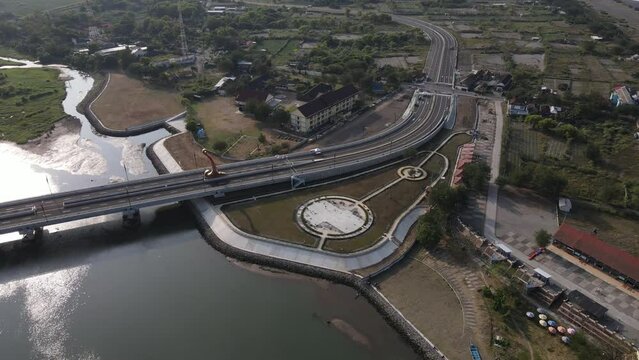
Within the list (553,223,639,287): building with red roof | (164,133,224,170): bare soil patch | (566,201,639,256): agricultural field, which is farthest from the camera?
(164,133,224,170): bare soil patch

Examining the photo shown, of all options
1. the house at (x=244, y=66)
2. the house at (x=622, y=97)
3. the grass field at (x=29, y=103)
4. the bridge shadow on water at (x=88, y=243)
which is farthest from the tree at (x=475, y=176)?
the grass field at (x=29, y=103)

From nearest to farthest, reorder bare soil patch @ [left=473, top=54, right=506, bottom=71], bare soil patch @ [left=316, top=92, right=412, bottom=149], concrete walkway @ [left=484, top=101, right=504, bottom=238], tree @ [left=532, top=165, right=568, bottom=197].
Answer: concrete walkway @ [left=484, top=101, right=504, bottom=238]
tree @ [left=532, top=165, right=568, bottom=197]
bare soil patch @ [left=316, top=92, right=412, bottom=149]
bare soil patch @ [left=473, top=54, right=506, bottom=71]

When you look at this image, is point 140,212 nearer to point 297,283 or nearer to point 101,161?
point 101,161

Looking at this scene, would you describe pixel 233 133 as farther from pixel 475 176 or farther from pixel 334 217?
pixel 475 176

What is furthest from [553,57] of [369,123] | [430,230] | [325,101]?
[430,230]

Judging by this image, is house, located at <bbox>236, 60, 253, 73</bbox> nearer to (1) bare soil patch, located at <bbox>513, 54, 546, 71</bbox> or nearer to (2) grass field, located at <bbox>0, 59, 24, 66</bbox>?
(2) grass field, located at <bbox>0, 59, 24, 66</bbox>

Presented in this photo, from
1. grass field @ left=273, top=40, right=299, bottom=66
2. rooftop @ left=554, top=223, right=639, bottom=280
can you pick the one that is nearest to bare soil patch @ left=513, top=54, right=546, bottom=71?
grass field @ left=273, top=40, right=299, bottom=66

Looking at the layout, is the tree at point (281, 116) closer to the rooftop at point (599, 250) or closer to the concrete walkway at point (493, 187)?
the concrete walkway at point (493, 187)
